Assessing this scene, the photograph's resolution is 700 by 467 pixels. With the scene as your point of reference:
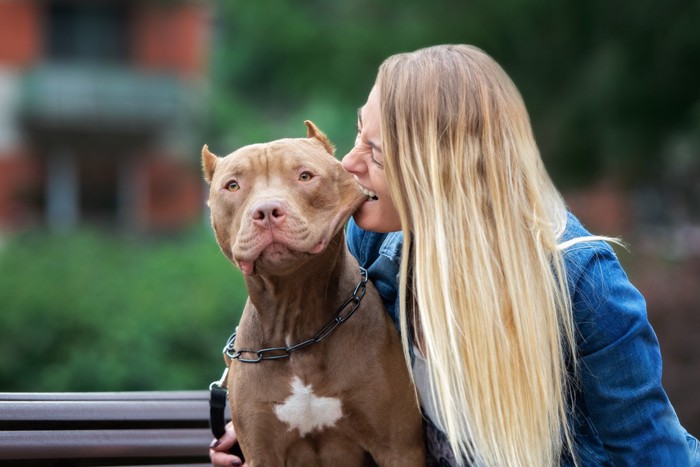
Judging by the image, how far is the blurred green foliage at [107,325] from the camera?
7703 millimetres

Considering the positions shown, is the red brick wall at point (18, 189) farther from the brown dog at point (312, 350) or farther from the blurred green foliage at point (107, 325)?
the brown dog at point (312, 350)

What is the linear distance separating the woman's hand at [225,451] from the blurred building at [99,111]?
1469 centimetres

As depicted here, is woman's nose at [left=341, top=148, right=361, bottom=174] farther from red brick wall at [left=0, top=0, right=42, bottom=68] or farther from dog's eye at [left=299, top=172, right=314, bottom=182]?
red brick wall at [left=0, top=0, right=42, bottom=68]

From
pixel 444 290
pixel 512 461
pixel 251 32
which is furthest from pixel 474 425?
pixel 251 32

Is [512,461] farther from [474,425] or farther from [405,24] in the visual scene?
[405,24]

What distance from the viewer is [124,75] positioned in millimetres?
17750

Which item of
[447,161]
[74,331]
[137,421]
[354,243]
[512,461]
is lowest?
[74,331]

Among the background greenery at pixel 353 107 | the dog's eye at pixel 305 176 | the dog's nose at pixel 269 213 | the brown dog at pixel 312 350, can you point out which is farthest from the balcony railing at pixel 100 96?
the dog's nose at pixel 269 213

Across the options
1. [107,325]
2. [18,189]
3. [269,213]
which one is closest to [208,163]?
[269,213]

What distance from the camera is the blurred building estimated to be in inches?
693

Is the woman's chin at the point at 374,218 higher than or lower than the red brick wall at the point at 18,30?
higher

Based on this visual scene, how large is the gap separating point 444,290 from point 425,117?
493 millimetres

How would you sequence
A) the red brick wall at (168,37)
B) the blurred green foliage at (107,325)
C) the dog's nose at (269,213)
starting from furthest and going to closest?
the red brick wall at (168,37) → the blurred green foliage at (107,325) → the dog's nose at (269,213)

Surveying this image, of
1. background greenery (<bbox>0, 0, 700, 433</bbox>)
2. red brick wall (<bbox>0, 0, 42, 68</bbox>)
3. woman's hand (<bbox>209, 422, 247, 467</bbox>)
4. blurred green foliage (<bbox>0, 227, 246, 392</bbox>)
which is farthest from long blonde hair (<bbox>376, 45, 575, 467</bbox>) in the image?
red brick wall (<bbox>0, 0, 42, 68</bbox>)
